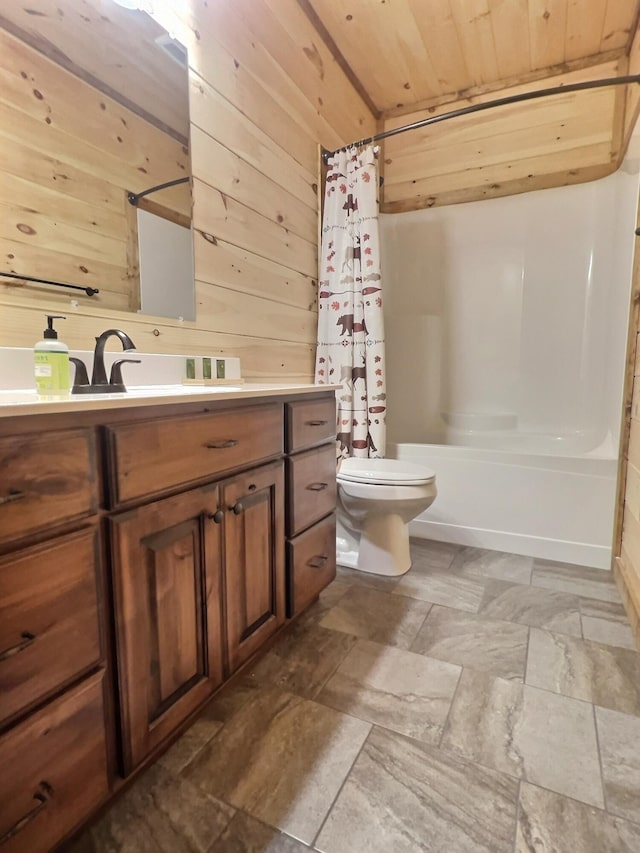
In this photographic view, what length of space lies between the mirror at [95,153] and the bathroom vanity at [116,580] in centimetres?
56

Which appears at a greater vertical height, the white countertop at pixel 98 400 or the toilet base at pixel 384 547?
the white countertop at pixel 98 400

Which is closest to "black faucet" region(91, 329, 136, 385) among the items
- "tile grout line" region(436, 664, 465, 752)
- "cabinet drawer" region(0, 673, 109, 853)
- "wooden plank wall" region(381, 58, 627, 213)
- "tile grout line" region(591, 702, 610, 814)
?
"cabinet drawer" region(0, 673, 109, 853)

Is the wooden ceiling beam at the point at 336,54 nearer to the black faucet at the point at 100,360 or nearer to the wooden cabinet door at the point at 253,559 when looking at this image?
the black faucet at the point at 100,360

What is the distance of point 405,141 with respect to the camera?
2781 mm

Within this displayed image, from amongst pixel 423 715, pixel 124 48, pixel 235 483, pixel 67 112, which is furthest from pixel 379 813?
pixel 124 48

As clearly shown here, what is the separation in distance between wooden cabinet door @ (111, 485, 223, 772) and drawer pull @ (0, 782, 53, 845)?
5.8 inches

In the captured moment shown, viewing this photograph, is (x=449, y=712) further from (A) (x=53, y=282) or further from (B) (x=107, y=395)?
(A) (x=53, y=282)

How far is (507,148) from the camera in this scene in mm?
2545

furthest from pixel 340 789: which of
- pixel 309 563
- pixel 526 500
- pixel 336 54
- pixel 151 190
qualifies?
pixel 336 54

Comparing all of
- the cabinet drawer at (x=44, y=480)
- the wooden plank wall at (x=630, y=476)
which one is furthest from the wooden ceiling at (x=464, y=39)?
the cabinet drawer at (x=44, y=480)

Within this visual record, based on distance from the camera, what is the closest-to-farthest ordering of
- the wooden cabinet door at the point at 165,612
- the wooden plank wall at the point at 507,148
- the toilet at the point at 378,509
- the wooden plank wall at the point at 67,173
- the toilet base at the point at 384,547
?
the wooden cabinet door at the point at 165,612 → the wooden plank wall at the point at 67,173 → the toilet at the point at 378,509 → the toilet base at the point at 384,547 → the wooden plank wall at the point at 507,148

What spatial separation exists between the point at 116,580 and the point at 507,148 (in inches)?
117

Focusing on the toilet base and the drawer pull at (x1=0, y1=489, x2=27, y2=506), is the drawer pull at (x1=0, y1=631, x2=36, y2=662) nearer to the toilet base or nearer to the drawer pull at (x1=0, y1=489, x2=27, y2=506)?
the drawer pull at (x1=0, y1=489, x2=27, y2=506)

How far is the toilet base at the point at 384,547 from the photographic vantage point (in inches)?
75.0
